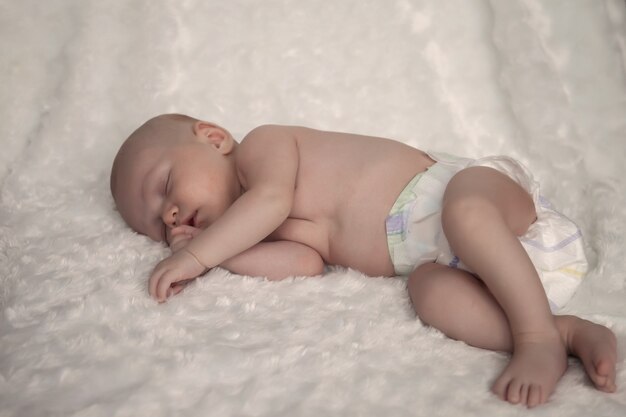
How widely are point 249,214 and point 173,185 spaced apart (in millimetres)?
190

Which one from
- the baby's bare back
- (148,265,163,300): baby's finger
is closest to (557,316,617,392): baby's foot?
the baby's bare back

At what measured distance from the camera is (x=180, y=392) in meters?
0.93

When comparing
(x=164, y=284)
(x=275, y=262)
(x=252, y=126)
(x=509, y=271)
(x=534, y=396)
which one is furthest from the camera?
(x=252, y=126)

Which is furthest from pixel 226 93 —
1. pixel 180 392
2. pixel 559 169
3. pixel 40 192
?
pixel 180 392

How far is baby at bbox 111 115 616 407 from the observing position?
3.63 ft

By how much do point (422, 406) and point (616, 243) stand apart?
0.66m

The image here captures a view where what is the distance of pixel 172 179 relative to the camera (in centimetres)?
139

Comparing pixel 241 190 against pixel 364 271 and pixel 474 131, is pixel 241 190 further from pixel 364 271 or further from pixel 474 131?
pixel 474 131

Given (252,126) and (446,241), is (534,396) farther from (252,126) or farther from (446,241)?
(252,126)

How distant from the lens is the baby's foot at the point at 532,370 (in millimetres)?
946

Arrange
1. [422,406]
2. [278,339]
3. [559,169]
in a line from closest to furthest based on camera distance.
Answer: [422,406] → [278,339] → [559,169]

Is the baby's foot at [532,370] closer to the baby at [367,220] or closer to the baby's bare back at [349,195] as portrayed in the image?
the baby at [367,220]

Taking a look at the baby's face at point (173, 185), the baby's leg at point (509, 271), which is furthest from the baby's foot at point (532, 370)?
the baby's face at point (173, 185)

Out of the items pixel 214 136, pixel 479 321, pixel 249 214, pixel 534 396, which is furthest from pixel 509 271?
pixel 214 136
